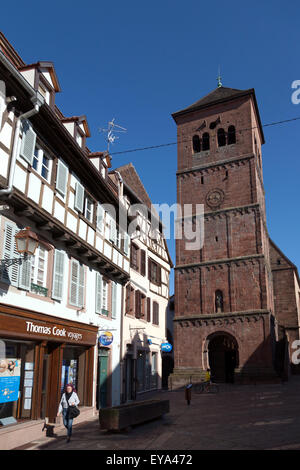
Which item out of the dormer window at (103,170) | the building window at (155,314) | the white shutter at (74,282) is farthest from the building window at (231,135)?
the white shutter at (74,282)

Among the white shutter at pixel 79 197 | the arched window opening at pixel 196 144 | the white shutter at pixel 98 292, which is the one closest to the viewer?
the white shutter at pixel 79 197

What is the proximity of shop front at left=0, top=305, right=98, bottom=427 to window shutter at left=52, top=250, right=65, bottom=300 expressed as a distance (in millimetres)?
769

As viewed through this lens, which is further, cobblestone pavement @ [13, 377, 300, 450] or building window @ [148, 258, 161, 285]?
building window @ [148, 258, 161, 285]

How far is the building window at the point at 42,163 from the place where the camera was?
12.5 m

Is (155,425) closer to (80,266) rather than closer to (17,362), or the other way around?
(17,362)

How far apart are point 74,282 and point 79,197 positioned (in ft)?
9.91

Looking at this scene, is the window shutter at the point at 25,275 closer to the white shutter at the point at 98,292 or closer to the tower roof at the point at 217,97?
the white shutter at the point at 98,292

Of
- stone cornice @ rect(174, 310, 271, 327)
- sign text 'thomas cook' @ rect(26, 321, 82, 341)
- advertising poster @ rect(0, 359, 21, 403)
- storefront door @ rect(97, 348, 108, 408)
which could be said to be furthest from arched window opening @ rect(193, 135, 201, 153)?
advertising poster @ rect(0, 359, 21, 403)

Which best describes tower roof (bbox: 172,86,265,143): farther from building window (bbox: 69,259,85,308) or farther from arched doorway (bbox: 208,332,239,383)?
building window (bbox: 69,259,85,308)

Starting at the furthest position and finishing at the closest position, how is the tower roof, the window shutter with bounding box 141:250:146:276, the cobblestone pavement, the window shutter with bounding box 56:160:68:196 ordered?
the tower roof, the window shutter with bounding box 141:250:146:276, the window shutter with bounding box 56:160:68:196, the cobblestone pavement

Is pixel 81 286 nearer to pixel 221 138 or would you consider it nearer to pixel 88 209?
pixel 88 209

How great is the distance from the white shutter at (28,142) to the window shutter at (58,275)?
A: 3.25m

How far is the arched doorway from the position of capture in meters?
33.8
